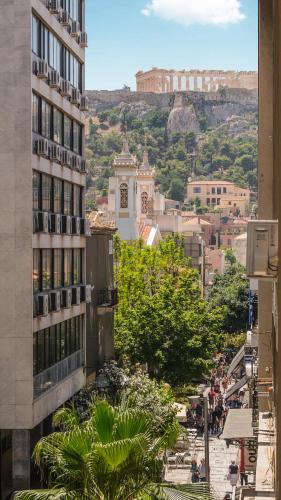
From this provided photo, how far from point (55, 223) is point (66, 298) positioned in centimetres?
253

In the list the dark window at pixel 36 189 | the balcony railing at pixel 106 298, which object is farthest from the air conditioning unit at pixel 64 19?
the balcony railing at pixel 106 298

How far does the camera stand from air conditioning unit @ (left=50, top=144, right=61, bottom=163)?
31.5m

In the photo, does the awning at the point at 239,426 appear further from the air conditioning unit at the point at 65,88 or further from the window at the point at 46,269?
the air conditioning unit at the point at 65,88

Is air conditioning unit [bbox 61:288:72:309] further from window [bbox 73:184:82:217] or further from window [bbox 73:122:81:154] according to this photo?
window [bbox 73:122:81:154]

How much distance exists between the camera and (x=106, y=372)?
117 feet

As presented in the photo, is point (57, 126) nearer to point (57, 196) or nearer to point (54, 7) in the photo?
point (57, 196)

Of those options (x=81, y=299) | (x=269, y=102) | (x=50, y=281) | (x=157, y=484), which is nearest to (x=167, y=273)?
(x=81, y=299)

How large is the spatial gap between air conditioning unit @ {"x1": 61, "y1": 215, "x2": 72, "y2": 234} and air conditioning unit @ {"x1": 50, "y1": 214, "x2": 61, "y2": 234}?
2.46ft

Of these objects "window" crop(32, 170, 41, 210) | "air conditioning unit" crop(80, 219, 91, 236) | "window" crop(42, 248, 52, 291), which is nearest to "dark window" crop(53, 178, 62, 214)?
"window" crop(42, 248, 52, 291)

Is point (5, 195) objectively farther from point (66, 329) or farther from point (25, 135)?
point (66, 329)

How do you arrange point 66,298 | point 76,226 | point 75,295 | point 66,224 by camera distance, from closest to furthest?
point 66,298
point 66,224
point 75,295
point 76,226

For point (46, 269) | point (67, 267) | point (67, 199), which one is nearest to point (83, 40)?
point (67, 199)

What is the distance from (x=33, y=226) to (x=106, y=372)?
818cm

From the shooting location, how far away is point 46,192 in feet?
102
